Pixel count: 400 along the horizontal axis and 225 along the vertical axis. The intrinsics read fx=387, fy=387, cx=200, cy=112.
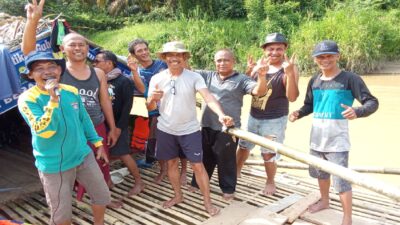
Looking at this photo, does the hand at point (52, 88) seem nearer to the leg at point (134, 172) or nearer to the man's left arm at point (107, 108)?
the man's left arm at point (107, 108)

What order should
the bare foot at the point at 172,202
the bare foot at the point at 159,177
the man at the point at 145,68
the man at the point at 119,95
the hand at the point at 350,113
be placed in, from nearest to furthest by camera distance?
the hand at the point at 350,113
the bare foot at the point at 172,202
the man at the point at 119,95
the man at the point at 145,68
the bare foot at the point at 159,177

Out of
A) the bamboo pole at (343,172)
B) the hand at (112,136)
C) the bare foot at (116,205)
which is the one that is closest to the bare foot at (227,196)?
the bare foot at (116,205)

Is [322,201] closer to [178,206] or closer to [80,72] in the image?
[178,206]

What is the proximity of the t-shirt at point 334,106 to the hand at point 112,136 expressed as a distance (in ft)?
5.69

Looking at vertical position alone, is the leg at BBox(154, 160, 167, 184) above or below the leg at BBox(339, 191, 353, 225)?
below

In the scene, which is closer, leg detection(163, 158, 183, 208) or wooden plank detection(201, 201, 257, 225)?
wooden plank detection(201, 201, 257, 225)

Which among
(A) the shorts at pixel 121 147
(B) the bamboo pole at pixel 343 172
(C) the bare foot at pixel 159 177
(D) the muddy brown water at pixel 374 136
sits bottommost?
(D) the muddy brown water at pixel 374 136

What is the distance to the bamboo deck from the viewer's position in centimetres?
341

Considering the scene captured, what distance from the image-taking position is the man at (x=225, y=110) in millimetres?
3461

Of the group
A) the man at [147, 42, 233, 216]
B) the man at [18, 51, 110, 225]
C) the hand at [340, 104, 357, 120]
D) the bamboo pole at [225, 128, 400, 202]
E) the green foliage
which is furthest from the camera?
the green foliage

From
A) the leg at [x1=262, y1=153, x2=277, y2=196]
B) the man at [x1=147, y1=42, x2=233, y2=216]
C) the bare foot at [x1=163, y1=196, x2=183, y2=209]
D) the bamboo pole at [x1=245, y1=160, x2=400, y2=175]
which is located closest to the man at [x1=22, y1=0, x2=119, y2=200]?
the man at [x1=147, y1=42, x2=233, y2=216]

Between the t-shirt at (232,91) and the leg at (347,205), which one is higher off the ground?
the t-shirt at (232,91)

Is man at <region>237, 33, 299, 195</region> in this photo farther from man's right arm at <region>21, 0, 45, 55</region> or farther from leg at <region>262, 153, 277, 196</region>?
man's right arm at <region>21, 0, 45, 55</region>

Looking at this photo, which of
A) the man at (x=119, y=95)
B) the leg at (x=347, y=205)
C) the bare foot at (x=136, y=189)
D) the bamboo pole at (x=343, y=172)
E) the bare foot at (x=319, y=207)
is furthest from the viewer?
the bare foot at (x=136, y=189)
